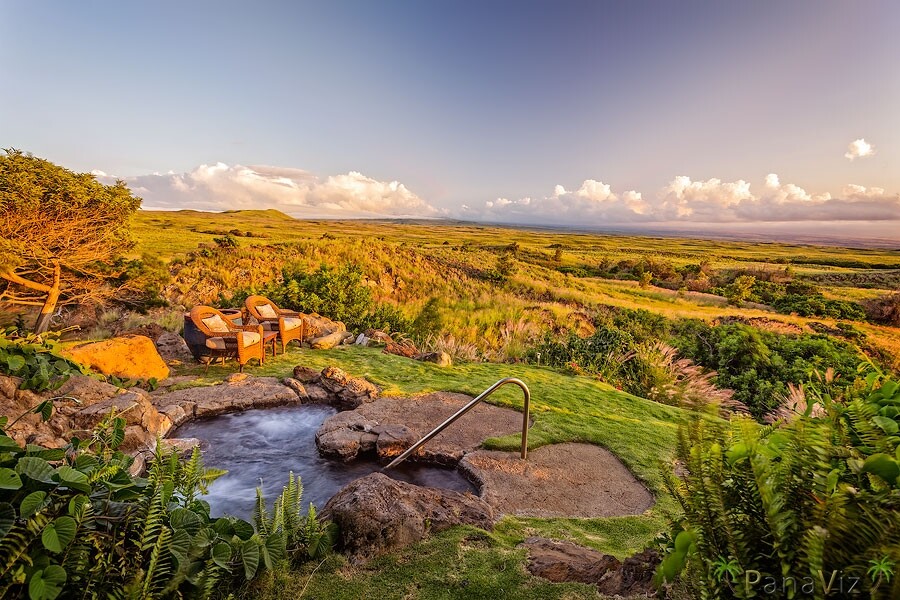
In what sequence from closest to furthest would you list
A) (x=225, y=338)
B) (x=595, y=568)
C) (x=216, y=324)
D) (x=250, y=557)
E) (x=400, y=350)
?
1. (x=250, y=557)
2. (x=595, y=568)
3. (x=225, y=338)
4. (x=216, y=324)
5. (x=400, y=350)

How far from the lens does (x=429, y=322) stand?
1317 centimetres

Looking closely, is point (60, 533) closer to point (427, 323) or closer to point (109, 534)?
point (109, 534)

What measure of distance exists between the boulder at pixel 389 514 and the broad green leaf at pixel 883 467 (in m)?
2.58

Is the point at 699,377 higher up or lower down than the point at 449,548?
lower down

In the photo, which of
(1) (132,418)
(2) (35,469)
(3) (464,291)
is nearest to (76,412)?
(1) (132,418)

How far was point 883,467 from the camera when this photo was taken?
1034 mm

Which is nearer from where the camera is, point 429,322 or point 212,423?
point 212,423

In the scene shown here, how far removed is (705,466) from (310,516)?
7.39ft

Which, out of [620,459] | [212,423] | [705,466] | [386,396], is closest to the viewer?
[705,466]

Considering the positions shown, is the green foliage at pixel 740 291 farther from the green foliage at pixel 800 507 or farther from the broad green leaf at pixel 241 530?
the broad green leaf at pixel 241 530

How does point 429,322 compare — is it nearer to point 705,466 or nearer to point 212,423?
point 212,423

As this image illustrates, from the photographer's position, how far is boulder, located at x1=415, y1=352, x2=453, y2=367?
9.86m

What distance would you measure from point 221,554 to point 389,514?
50.2 inches

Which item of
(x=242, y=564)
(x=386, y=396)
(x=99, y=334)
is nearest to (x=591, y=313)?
(x=386, y=396)
